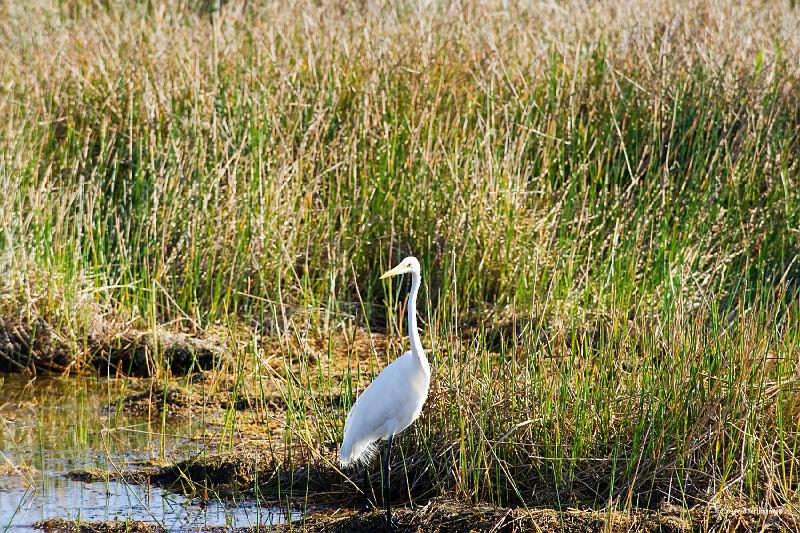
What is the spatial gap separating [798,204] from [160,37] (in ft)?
11.5

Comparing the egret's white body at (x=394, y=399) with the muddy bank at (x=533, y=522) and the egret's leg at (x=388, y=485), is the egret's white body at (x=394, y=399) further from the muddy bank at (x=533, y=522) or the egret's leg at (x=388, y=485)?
the muddy bank at (x=533, y=522)

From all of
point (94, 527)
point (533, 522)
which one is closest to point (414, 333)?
point (533, 522)

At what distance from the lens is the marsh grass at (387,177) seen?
5.54 m

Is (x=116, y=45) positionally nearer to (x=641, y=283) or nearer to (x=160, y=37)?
(x=160, y=37)

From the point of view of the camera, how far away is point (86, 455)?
15.0ft

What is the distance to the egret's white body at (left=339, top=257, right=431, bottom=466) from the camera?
12.4 feet

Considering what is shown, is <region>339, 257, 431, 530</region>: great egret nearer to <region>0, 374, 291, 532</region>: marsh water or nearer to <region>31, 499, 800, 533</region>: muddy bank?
<region>31, 499, 800, 533</region>: muddy bank

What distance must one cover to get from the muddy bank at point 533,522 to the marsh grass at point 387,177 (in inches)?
18.2

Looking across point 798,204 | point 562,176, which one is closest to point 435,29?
point 562,176

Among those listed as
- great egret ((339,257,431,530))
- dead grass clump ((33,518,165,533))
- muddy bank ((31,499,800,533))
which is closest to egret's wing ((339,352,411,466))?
great egret ((339,257,431,530))

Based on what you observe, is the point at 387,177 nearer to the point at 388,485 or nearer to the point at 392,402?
the point at 392,402

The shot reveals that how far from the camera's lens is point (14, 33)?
803 centimetres

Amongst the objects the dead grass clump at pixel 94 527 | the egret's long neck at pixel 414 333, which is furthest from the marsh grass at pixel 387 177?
the dead grass clump at pixel 94 527

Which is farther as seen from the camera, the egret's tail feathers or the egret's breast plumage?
the egret's tail feathers
